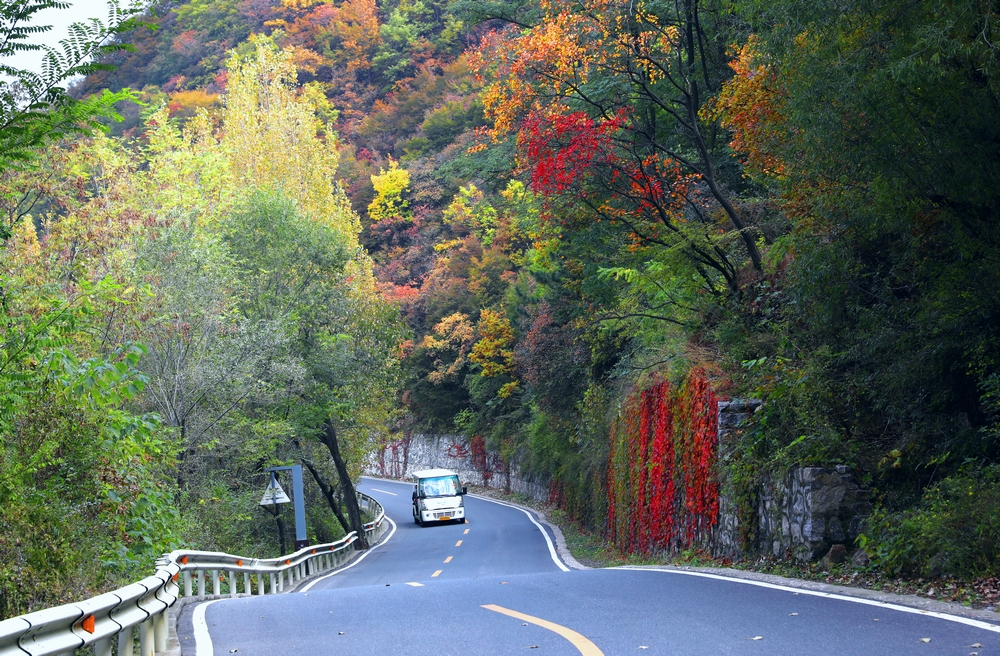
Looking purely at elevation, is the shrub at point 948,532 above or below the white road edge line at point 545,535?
above

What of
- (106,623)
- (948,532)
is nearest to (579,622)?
(106,623)

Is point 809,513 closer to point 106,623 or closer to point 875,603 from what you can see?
point 875,603

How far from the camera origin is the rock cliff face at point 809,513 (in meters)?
12.5

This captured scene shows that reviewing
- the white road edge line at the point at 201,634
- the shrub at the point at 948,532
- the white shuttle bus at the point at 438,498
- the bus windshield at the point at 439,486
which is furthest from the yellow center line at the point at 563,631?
the bus windshield at the point at 439,486

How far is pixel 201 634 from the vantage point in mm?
9039

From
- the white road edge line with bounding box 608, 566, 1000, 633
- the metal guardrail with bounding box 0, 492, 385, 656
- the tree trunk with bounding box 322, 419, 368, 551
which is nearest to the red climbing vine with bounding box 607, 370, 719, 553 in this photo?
the white road edge line with bounding box 608, 566, 1000, 633

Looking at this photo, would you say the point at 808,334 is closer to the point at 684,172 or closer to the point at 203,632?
the point at 684,172

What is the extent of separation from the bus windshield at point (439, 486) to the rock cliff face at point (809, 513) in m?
26.6

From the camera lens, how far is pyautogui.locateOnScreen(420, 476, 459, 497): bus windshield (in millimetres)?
40531

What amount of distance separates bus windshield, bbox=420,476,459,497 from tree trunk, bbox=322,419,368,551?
6.22 metres

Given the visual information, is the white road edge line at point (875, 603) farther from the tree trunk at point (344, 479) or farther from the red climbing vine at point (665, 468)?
the tree trunk at point (344, 479)

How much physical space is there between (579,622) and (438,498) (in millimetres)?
32616

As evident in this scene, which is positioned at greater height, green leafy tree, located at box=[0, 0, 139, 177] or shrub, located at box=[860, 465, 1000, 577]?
green leafy tree, located at box=[0, 0, 139, 177]

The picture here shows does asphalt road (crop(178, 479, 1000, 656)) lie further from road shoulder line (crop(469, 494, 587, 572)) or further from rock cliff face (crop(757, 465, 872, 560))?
road shoulder line (crop(469, 494, 587, 572))
